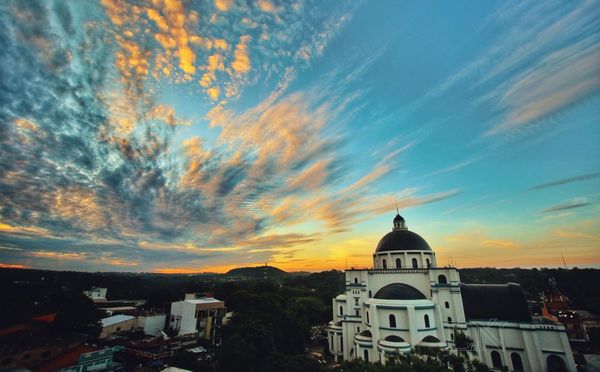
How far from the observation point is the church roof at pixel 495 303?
86.1 feet

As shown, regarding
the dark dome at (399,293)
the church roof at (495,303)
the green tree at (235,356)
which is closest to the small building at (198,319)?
the green tree at (235,356)

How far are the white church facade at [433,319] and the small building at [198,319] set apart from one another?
16218mm

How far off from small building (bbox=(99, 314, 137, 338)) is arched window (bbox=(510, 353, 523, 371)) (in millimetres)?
42074

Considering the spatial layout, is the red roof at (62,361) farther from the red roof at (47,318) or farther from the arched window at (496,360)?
the arched window at (496,360)

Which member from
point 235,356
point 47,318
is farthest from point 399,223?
point 47,318

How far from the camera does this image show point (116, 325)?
33.4 metres

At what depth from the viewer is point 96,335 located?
2917cm

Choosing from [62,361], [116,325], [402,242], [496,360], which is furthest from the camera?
[116,325]

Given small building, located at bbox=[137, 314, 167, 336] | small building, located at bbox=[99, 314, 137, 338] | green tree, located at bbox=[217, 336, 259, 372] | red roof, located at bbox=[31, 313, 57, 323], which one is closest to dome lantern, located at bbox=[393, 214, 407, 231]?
green tree, located at bbox=[217, 336, 259, 372]

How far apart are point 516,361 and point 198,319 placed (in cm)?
3426

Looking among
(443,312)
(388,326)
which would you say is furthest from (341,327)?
(443,312)

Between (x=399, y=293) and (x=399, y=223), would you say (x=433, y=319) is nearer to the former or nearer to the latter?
(x=399, y=293)

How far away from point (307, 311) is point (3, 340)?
37.1m

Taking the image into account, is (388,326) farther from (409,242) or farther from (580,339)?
(580,339)
